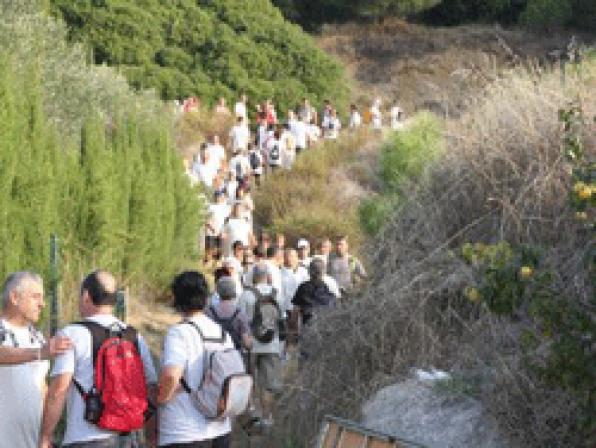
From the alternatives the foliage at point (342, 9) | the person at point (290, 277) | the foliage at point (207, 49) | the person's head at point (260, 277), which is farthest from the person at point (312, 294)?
the foliage at point (342, 9)

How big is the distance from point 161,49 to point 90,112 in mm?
19402

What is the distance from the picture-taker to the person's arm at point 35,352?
264 inches

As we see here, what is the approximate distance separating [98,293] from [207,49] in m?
33.9

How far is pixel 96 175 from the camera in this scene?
56.9ft

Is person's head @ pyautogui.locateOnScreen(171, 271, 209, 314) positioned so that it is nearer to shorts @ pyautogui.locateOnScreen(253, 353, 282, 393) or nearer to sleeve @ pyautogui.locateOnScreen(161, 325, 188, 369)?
sleeve @ pyautogui.locateOnScreen(161, 325, 188, 369)

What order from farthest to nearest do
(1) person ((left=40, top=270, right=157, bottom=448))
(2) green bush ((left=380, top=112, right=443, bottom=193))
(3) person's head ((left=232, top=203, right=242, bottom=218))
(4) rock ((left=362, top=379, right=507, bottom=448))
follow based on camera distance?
(2) green bush ((left=380, top=112, right=443, bottom=193)) < (3) person's head ((left=232, top=203, right=242, bottom=218)) < (4) rock ((left=362, top=379, right=507, bottom=448)) < (1) person ((left=40, top=270, right=157, bottom=448))

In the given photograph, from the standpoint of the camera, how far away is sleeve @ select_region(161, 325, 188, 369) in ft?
23.1

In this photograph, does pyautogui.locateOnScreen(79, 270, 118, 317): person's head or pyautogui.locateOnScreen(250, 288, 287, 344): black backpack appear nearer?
pyautogui.locateOnScreen(79, 270, 118, 317): person's head

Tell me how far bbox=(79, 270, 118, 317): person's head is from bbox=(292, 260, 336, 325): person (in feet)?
21.2

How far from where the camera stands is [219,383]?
706 centimetres

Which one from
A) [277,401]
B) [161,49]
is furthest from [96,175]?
[161,49]

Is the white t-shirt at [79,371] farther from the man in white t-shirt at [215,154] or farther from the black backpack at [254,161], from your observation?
the black backpack at [254,161]

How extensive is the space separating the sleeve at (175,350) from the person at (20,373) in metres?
0.60

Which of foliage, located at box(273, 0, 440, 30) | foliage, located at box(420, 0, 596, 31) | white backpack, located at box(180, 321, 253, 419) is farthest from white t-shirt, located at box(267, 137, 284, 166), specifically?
foliage, located at box(420, 0, 596, 31)
